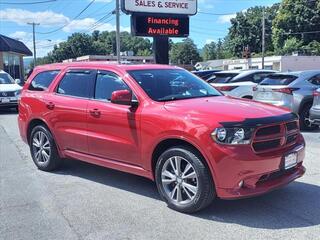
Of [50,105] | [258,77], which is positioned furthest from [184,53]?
[50,105]

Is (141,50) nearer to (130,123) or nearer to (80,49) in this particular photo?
(80,49)

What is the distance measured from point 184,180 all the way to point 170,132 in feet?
1.91

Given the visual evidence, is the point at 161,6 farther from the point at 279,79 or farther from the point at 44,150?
the point at 44,150

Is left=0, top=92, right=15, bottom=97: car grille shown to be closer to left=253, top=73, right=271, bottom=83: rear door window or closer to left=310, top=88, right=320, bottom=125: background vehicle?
left=253, top=73, right=271, bottom=83: rear door window

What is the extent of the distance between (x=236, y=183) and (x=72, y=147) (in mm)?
2964

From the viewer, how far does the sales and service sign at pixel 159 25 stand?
71.0ft

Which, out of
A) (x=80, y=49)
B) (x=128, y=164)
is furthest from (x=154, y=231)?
(x=80, y=49)

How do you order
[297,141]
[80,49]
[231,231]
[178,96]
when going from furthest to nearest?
1. [80,49]
2. [178,96]
3. [297,141]
4. [231,231]

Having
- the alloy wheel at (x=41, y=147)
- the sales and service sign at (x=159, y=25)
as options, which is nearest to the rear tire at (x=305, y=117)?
the alloy wheel at (x=41, y=147)

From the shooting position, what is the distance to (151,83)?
6414mm

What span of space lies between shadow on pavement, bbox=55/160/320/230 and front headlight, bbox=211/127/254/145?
2.94ft

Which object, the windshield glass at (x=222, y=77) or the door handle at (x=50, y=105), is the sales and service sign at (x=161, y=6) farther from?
the door handle at (x=50, y=105)

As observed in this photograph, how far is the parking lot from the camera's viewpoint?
4949 mm

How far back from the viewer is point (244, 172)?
16.7 feet
